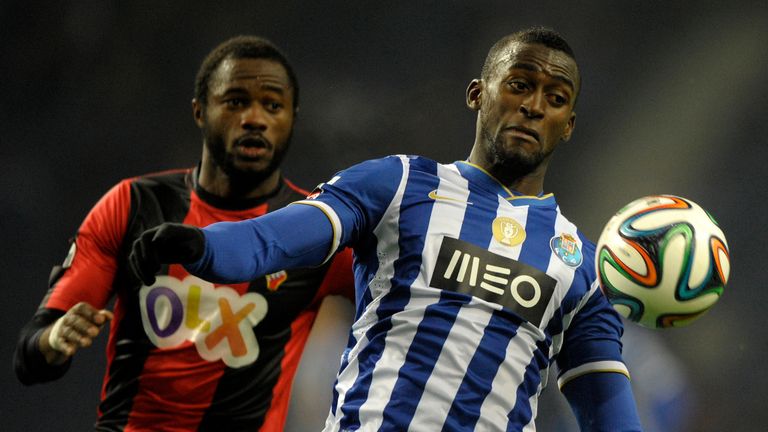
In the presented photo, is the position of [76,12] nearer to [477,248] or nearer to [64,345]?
[64,345]

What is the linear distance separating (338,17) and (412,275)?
4092 millimetres

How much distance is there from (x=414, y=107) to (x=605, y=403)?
3.71 m

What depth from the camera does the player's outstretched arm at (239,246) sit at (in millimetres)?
1804

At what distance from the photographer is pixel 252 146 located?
11.7 ft


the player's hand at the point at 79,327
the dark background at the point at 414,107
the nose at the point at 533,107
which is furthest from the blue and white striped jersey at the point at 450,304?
the dark background at the point at 414,107

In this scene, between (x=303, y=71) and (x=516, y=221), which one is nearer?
(x=516, y=221)

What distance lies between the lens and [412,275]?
2.38m

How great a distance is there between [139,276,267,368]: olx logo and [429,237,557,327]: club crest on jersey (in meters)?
1.23

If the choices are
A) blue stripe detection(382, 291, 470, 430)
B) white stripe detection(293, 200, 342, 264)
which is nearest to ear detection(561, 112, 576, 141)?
blue stripe detection(382, 291, 470, 430)

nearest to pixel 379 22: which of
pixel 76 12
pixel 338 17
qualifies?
pixel 338 17

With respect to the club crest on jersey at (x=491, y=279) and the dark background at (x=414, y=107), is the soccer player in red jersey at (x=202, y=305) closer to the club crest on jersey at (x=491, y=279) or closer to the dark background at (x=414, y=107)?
the club crest on jersey at (x=491, y=279)

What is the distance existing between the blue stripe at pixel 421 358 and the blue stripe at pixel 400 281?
0.08 meters

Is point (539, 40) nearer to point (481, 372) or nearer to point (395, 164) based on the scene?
point (395, 164)

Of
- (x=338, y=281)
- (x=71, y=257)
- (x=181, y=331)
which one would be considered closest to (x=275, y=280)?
(x=338, y=281)
